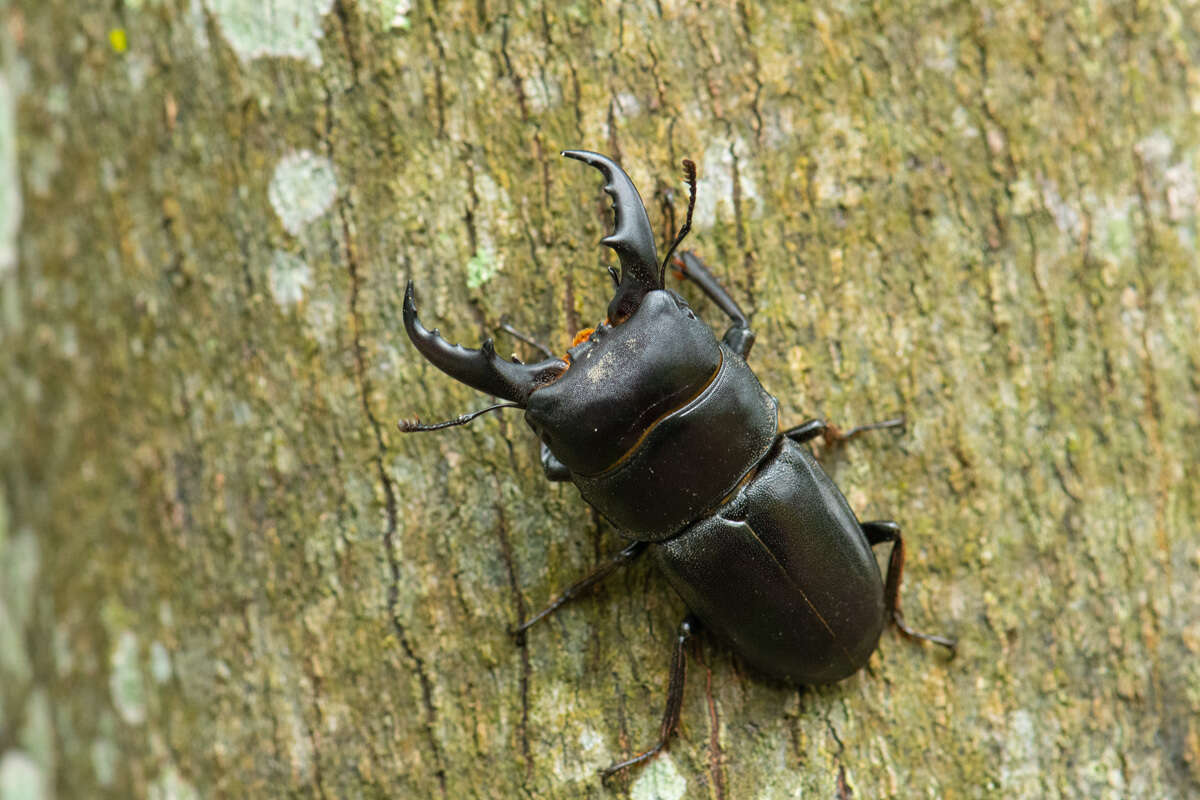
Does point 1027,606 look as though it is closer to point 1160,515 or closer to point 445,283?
point 1160,515

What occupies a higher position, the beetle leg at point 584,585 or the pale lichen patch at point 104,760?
the beetle leg at point 584,585

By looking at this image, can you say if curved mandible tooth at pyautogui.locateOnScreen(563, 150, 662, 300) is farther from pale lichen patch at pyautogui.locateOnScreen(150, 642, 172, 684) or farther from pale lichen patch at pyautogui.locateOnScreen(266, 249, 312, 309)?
pale lichen patch at pyautogui.locateOnScreen(150, 642, 172, 684)

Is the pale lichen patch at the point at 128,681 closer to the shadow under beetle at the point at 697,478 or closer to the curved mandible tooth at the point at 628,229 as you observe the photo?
the shadow under beetle at the point at 697,478

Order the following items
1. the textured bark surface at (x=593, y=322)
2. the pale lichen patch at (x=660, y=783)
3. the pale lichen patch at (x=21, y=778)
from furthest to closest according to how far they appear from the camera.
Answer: the pale lichen patch at (x=21, y=778) < the textured bark surface at (x=593, y=322) < the pale lichen patch at (x=660, y=783)

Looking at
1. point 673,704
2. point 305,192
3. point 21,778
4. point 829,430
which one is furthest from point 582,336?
point 21,778

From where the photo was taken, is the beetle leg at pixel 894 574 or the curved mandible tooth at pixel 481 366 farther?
the beetle leg at pixel 894 574

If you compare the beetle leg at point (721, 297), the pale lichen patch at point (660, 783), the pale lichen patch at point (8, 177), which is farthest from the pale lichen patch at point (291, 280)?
the pale lichen patch at point (660, 783)

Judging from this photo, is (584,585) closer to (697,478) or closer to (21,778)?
(697,478)

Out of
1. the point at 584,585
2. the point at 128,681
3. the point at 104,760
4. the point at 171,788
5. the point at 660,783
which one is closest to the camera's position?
the point at 660,783
